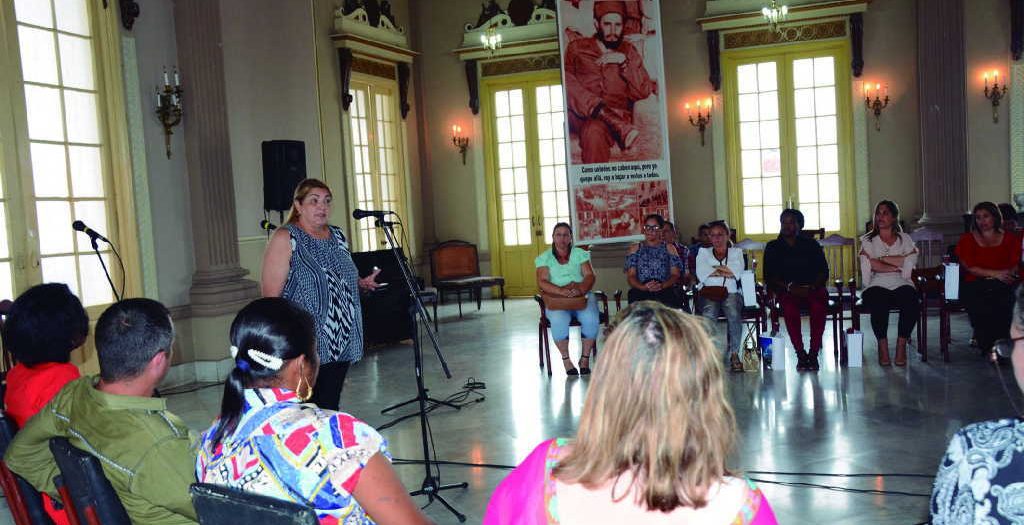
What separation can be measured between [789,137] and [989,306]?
193 inches

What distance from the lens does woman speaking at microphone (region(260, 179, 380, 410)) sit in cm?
354

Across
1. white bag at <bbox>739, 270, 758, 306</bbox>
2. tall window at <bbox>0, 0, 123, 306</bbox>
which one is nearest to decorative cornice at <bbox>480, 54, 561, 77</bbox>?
white bag at <bbox>739, 270, 758, 306</bbox>

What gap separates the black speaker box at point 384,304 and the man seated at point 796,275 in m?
3.43

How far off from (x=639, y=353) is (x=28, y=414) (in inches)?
84.6

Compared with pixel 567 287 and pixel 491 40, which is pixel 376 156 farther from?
pixel 567 287

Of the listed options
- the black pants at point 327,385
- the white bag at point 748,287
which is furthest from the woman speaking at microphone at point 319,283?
the white bag at point 748,287

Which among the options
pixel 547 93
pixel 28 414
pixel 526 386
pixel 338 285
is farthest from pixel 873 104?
pixel 28 414

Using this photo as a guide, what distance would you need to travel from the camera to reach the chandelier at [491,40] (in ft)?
37.5

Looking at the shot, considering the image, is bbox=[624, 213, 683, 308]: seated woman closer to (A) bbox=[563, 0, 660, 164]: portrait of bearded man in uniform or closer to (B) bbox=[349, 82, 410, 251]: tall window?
(A) bbox=[563, 0, 660, 164]: portrait of bearded man in uniform

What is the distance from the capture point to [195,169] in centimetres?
725

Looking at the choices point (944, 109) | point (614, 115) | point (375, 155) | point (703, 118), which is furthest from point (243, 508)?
point (703, 118)

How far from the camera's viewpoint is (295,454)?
1689 millimetres

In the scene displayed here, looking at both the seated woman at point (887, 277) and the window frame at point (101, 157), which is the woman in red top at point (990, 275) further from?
the window frame at point (101, 157)

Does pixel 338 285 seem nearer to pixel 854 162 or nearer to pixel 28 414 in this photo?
pixel 28 414
